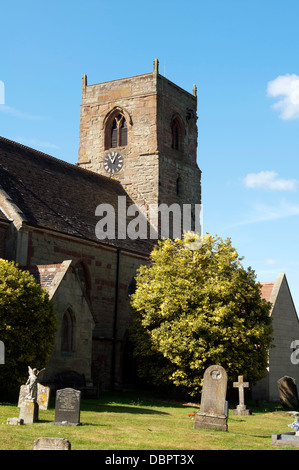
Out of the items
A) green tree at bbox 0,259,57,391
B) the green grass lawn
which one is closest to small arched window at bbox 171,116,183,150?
the green grass lawn

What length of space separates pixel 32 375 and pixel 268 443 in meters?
6.60

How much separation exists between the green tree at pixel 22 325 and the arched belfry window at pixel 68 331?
242cm

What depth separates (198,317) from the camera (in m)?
24.6

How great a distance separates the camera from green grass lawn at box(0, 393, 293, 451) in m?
12.2

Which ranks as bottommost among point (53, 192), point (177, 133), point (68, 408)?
point (68, 408)

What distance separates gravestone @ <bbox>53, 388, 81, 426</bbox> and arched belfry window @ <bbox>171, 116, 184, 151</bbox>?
90.8 feet

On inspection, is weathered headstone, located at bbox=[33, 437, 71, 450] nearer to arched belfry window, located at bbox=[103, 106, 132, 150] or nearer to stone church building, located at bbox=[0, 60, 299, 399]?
stone church building, located at bbox=[0, 60, 299, 399]

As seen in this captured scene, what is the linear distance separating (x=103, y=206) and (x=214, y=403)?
18.7 m

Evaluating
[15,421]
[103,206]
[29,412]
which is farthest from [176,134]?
[15,421]

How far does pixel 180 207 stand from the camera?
132 ft

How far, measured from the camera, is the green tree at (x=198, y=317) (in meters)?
24.5

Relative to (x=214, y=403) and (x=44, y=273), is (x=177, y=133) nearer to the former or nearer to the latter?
(x=44, y=273)
